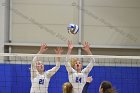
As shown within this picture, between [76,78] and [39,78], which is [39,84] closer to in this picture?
[39,78]

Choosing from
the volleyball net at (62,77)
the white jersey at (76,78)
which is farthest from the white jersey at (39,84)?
the volleyball net at (62,77)

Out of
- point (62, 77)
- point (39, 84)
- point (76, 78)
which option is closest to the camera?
point (76, 78)

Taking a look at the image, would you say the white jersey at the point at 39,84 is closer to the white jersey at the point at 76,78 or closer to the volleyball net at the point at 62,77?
the white jersey at the point at 76,78

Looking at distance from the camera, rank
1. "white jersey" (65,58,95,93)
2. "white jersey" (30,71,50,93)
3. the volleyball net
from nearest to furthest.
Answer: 1. "white jersey" (65,58,95,93)
2. "white jersey" (30,71,50,93)
3. the volleyball net

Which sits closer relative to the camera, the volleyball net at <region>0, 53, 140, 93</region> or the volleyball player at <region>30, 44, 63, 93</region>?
the volleyball player at <region>30, 44, 63, 93</region>

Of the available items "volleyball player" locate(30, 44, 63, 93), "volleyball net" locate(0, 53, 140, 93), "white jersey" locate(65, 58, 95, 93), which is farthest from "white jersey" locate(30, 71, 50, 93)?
"volleyball net" locate(0, 53, 140, 93)

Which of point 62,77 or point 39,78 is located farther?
point 62,77

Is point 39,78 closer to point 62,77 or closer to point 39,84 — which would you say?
point 39,84

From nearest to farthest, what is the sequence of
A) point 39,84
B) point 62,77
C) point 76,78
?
point 76,78
point 39,84
point 62,77

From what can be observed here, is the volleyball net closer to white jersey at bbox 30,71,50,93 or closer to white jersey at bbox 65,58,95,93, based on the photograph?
white jersey at bbox 30,71,50,93


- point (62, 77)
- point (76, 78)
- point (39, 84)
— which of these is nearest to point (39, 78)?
point (39, 84)

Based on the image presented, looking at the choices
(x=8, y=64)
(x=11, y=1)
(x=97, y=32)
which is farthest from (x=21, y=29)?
(x=97, y=32)

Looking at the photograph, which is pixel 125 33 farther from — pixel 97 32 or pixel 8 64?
pixel 8 64

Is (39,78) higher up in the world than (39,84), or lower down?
higher up
